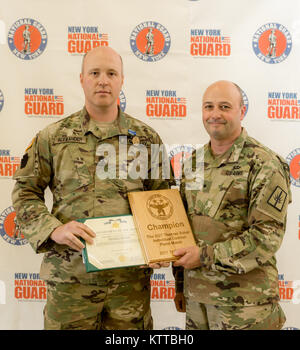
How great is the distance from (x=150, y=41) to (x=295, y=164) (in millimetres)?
1222

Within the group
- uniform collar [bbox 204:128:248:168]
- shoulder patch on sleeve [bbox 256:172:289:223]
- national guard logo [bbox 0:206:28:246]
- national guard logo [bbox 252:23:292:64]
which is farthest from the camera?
national guard logo [bbox 0:206:28:246]

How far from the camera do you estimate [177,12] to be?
2.13 meters

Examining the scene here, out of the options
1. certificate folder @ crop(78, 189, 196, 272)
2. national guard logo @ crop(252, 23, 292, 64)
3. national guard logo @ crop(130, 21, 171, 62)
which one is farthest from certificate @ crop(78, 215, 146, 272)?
national guard logo @ crop(252, 23, 292, 64)

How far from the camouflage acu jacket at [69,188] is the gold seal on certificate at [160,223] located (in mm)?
103

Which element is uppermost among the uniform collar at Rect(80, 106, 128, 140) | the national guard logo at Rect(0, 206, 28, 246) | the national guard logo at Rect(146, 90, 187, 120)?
the national guard logo at Rect(146, 90, 187, 120)

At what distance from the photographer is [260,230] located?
1.46m

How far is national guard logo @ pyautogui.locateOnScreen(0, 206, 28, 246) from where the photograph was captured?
7.48 feet

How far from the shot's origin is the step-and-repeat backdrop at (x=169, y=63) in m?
2.13

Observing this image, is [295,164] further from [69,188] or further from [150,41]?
[69,188]

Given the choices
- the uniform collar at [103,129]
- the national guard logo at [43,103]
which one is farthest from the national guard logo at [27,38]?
the uniform collar at [103,129]

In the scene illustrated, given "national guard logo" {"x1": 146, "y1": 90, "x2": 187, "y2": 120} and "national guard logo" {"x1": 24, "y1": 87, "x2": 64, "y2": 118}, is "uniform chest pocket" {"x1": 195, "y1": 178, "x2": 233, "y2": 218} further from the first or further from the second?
"national guard logo" {"x1": 24, "y1": 87, "x2": 64, "y2": 118}

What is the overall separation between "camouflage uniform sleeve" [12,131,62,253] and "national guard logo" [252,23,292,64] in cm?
143

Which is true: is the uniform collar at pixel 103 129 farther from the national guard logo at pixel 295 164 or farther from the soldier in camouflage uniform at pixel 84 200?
the national guard logo at pixel 295 164

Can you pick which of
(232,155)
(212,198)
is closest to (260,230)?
(212,198)
